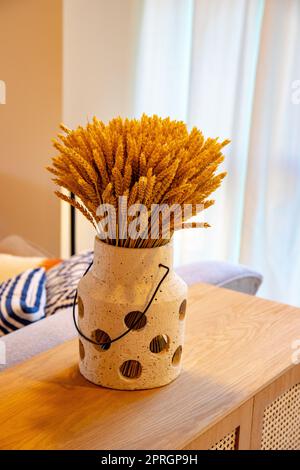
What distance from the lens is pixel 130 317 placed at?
35.1 inches

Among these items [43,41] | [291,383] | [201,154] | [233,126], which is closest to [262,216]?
[233,126]

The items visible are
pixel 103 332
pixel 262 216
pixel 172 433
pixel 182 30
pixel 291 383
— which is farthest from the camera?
pixel 182 30

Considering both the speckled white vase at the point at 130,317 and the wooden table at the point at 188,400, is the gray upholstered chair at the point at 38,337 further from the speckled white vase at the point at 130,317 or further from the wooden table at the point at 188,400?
the speckled white vase at the point at 130,317

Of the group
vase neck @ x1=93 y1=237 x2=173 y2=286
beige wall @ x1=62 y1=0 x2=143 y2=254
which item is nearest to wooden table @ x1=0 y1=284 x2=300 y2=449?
vase neck @ x1=93 y1=237 x2=173 y2=286

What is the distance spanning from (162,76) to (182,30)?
0.76ft

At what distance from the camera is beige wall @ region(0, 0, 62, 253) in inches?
108

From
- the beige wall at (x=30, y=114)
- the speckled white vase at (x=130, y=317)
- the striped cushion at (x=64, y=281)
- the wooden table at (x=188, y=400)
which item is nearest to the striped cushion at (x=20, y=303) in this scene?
the striped cushion at (x=64, y=281)

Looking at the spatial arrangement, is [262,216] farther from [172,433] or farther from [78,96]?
[172,433]

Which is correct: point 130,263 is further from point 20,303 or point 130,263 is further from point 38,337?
point 20,303

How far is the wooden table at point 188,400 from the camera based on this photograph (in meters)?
0.79

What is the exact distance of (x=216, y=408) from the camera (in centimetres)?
86

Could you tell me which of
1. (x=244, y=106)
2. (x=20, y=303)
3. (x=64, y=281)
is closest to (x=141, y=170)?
(x=20, y=303)

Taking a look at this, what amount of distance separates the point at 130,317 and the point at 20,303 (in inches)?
19.8

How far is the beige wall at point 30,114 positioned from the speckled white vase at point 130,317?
1978mm
